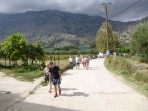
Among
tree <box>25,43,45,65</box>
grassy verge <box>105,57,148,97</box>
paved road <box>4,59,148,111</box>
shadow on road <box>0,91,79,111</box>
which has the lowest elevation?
shadow on road <box>0,91,79,111</box>

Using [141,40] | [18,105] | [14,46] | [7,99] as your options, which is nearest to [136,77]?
[7,99]

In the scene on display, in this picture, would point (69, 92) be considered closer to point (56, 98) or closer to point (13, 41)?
point (56, 98)

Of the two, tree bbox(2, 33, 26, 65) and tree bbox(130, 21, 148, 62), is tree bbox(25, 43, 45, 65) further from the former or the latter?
tree bbox(130, 21, 148, 62)

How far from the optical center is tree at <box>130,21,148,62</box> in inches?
1785

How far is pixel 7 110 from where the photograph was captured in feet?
37.5

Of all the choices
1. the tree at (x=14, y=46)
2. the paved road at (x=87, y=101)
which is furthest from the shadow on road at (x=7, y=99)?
the tree at (x=14, y=46)

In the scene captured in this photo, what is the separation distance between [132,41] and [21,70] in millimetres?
24580

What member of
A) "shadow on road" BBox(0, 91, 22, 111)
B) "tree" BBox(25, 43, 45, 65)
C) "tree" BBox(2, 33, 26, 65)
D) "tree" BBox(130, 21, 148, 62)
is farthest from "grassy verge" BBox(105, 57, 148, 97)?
"tree" BBox(130, 21, 148, 62)

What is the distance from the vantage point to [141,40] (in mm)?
45500

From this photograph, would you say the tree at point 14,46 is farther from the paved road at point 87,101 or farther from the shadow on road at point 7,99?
the paved road at point 87,101

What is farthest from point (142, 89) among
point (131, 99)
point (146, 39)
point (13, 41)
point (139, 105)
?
point (146, 39)

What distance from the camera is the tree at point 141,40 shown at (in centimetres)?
4534

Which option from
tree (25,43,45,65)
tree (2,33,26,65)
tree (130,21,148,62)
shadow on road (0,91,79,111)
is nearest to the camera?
shadow on road (0,91,79,111)

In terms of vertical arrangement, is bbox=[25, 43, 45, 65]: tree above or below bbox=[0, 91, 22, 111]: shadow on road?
above
